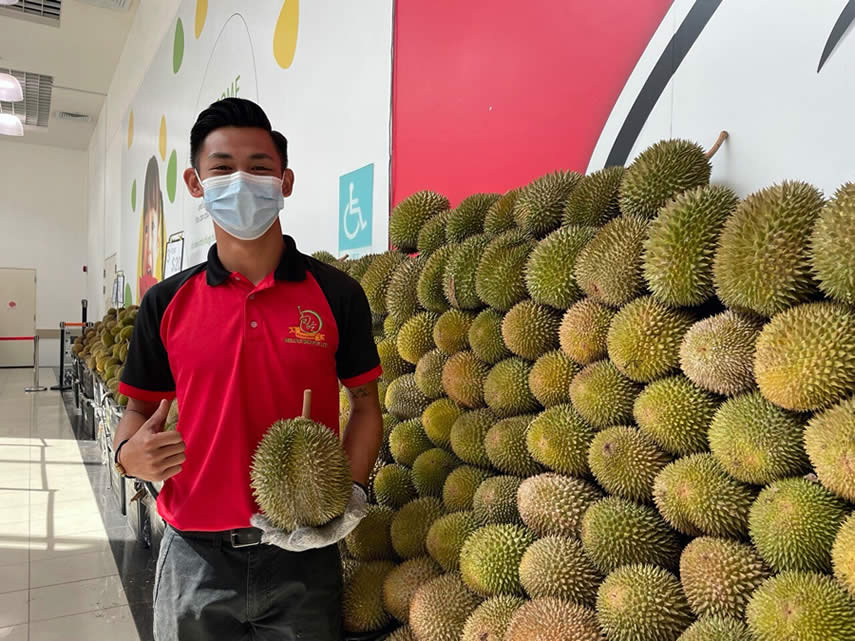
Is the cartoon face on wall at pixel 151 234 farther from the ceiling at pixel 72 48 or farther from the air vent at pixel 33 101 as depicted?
the air vent at pixel 33 101

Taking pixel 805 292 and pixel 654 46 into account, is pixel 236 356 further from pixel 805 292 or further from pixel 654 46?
pixel 654 46

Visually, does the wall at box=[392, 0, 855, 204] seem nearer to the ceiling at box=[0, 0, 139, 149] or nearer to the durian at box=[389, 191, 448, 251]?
the durian at box=[389, 191, 448, 251]

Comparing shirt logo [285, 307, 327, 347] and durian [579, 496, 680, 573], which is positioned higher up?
shirt logo [285, 307, 327, 347]

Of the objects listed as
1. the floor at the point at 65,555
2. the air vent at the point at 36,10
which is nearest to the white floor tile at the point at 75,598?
the floor at the point at 65,555

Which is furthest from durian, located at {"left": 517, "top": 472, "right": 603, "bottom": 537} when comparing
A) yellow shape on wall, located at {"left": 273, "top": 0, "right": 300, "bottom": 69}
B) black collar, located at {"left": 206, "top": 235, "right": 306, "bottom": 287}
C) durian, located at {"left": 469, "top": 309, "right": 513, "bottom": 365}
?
yellow shape on wall, located at {"left": 273, "top": 0, "right": 300, "bottom": 69}

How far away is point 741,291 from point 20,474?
506 centimetres

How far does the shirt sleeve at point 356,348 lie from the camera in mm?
1266

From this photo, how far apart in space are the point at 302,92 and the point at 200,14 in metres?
2.44

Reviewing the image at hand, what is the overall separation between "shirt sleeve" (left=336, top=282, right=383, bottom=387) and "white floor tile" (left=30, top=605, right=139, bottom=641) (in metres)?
1.76

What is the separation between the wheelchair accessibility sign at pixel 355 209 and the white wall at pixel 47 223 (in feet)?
38.9

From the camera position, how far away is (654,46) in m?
1.29

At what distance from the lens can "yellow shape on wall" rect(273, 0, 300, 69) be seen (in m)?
3.18

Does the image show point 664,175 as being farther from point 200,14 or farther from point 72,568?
point 200,14

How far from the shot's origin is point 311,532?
3.49 ft
